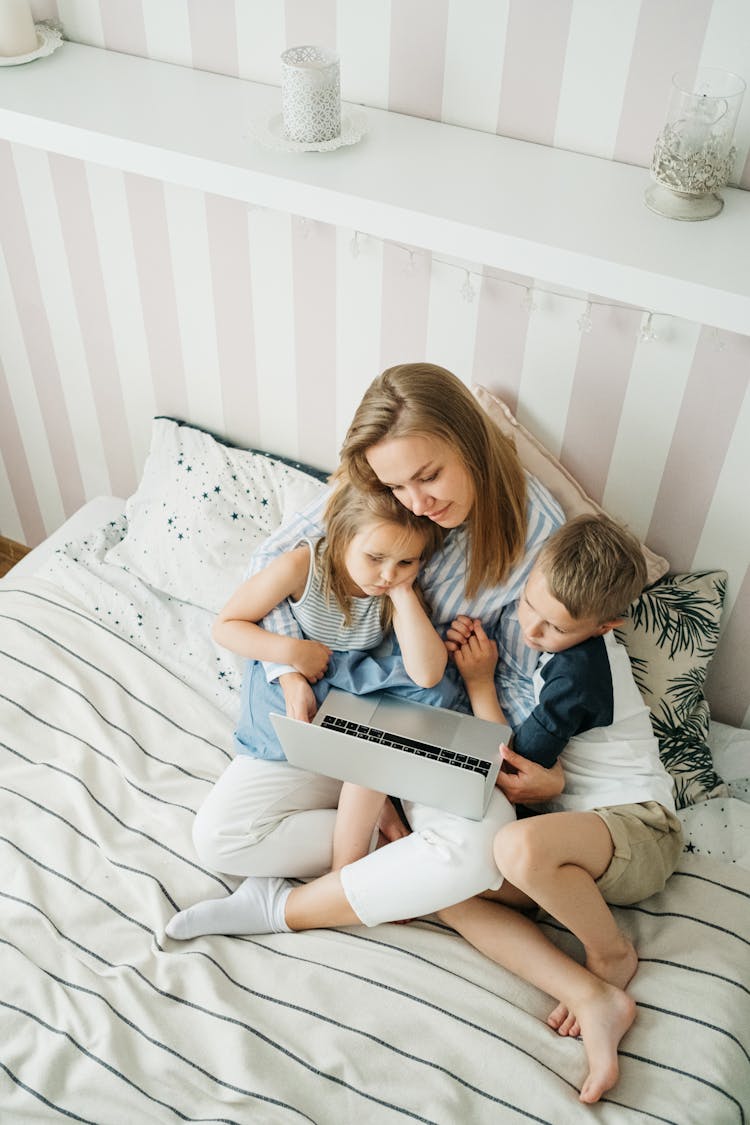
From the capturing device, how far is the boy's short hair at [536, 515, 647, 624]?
1.29m

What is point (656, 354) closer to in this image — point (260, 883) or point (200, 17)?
point (200, 17)

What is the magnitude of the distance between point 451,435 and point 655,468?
0.41 meters

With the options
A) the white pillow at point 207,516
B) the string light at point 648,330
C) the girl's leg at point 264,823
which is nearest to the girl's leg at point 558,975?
the girl's leg at point 264,823

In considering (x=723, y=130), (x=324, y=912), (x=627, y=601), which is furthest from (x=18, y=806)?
(x=723, y=130)

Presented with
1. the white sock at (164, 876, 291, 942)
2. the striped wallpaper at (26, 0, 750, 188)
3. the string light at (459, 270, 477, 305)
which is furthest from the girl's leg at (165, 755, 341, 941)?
the striped wallpaper at (26, 0, 750, 188)

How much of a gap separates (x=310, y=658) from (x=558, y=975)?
550 millimetres

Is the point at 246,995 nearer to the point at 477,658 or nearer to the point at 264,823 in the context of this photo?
the point at 264,823

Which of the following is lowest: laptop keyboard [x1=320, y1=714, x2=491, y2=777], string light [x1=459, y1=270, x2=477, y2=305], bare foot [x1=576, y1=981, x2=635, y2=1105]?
bare foot [x1=576, y1=981, x2=635, y2=1105]

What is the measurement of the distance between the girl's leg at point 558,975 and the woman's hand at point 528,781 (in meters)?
0.16

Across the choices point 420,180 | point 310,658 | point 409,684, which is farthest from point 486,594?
point 420,180

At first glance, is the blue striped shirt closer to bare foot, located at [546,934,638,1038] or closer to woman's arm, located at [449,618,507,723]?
woman's arm, located at [449,618,507,723]

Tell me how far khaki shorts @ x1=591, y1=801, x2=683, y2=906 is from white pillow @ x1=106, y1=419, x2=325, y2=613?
2.48 ft

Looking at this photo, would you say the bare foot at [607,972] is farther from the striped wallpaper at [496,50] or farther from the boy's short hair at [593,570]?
the striped wallpaper at [496,50]

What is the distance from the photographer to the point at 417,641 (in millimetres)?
1419
